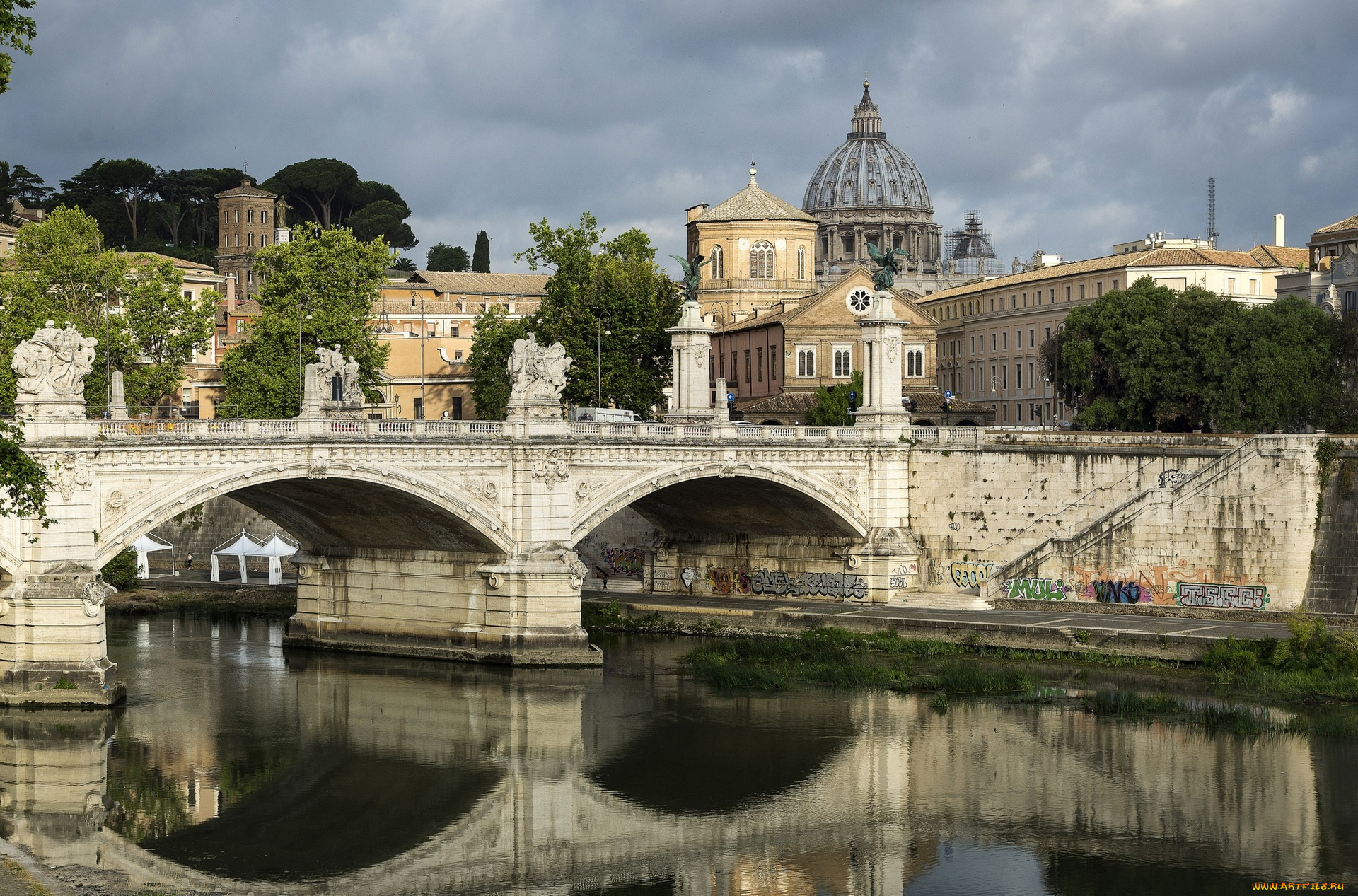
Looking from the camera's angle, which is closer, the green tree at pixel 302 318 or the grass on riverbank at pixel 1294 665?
the grass on riverbank at pixel 1294 665

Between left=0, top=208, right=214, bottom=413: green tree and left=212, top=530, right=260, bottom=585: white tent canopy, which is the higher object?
left=0, top=208, right=214, bottom=413: green tree

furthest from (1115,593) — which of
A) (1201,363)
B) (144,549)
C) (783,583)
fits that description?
(144,549)

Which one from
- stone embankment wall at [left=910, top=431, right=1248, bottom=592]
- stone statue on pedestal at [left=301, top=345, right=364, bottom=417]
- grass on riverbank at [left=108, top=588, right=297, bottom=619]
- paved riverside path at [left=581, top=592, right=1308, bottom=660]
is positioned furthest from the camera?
grass on riverbank at [left=108, top=588, right=297, bottom=619]

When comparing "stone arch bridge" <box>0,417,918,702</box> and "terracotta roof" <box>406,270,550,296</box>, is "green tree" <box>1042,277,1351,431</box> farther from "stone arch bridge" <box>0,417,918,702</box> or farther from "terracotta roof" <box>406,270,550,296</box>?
"terracotta roof" <box>406,270,550,296</box>

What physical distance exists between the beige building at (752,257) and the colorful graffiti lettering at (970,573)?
44.5 metres

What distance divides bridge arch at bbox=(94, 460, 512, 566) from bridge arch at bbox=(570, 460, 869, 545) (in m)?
3.32

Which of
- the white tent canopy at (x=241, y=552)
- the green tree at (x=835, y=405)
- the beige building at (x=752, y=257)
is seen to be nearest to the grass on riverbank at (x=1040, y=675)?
the green tree at (x=835, y=405)

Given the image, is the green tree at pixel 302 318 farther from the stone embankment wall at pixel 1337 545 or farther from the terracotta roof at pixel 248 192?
the terracotta roof at pixel 248 192

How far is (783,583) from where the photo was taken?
61156 mm

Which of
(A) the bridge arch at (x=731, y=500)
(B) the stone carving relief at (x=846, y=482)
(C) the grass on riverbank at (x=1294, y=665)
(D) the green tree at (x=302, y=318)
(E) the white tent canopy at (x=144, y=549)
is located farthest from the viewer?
(D) the green tree at (x=302, y=318)

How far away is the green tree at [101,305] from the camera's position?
66544 millimetres

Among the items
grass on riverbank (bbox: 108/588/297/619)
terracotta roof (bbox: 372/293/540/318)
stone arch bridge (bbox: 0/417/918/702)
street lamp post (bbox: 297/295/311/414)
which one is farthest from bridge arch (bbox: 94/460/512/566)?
terracotta roof (bbox: 372/293/540/318)

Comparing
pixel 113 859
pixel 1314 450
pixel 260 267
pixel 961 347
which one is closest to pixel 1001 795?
pixel 113 859

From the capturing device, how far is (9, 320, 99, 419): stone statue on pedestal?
42.8 meters
